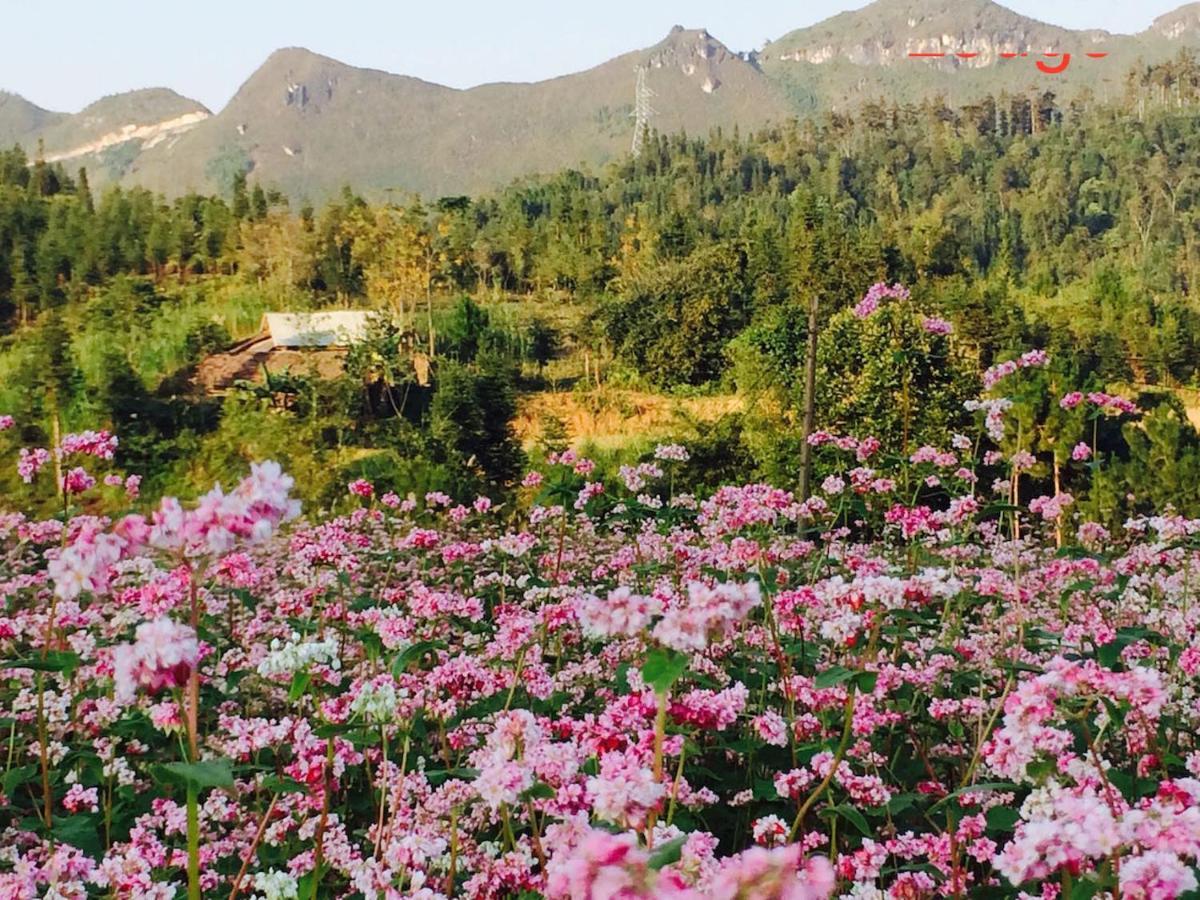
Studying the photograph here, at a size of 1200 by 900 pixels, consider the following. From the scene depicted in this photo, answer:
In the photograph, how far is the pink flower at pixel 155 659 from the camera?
1.29 m

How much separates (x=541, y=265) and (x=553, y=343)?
15.8 ft

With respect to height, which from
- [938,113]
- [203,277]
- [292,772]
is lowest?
[292,772]

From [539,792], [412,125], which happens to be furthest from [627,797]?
[412,125]

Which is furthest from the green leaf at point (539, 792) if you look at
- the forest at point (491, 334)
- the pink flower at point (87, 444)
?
the forest at point (491, 334)

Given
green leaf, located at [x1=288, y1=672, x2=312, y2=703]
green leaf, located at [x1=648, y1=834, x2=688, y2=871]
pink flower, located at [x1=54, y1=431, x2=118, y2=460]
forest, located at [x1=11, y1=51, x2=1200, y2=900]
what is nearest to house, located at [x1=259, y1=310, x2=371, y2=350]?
forest, located at [x1=11, y1=51, x2=1200, y2=900]

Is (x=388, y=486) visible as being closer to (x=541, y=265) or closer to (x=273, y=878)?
(x=273, y=878)

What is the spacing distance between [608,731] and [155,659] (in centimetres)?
78

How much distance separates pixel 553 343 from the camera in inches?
727

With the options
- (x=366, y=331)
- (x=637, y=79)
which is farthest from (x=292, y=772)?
(x=637, y=79)

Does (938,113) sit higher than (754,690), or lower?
higher

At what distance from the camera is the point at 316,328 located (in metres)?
16.5

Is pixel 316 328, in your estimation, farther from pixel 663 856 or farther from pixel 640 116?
pixel 640 116

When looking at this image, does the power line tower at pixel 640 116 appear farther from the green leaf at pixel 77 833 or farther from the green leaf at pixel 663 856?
the green leaf at pixel 663 856

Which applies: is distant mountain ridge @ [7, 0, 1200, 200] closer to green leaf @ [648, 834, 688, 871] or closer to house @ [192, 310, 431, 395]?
house @ [192, 310, 431, 395]
